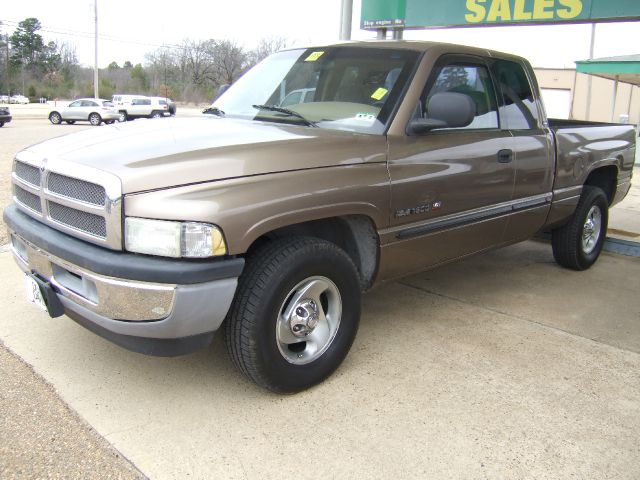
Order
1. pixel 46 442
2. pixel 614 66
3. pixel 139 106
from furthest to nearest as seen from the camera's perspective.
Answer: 1. pixel 139 106
2. pixel 614 66
3. pixel 46 442

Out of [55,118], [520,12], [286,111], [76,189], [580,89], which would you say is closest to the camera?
[76,189]

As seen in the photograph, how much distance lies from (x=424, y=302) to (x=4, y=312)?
3.07 meters

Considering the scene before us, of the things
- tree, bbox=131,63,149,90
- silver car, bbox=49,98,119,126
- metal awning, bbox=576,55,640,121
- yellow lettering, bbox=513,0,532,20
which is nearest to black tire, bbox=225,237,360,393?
yellow lettering, bbox=513,0,532,20

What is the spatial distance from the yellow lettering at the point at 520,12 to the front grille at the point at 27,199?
6.54 metres

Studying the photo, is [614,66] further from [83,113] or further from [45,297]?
[83,113]

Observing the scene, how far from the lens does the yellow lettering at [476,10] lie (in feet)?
25.9

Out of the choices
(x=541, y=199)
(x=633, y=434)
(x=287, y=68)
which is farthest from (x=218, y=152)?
(x=541, y=199)

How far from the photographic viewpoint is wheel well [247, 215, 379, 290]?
10.9 feet

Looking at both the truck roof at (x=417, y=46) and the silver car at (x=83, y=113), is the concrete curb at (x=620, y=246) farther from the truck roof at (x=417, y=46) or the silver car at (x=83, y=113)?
the silver car at (x=83, y=113)

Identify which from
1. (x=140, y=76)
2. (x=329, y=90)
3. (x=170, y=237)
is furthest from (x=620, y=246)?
(x=140, y=76)

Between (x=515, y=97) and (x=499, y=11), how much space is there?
373 cm

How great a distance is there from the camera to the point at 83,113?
33438mm

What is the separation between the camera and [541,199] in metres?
4.71

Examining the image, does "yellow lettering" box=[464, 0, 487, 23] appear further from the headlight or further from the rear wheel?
the rear wheel
